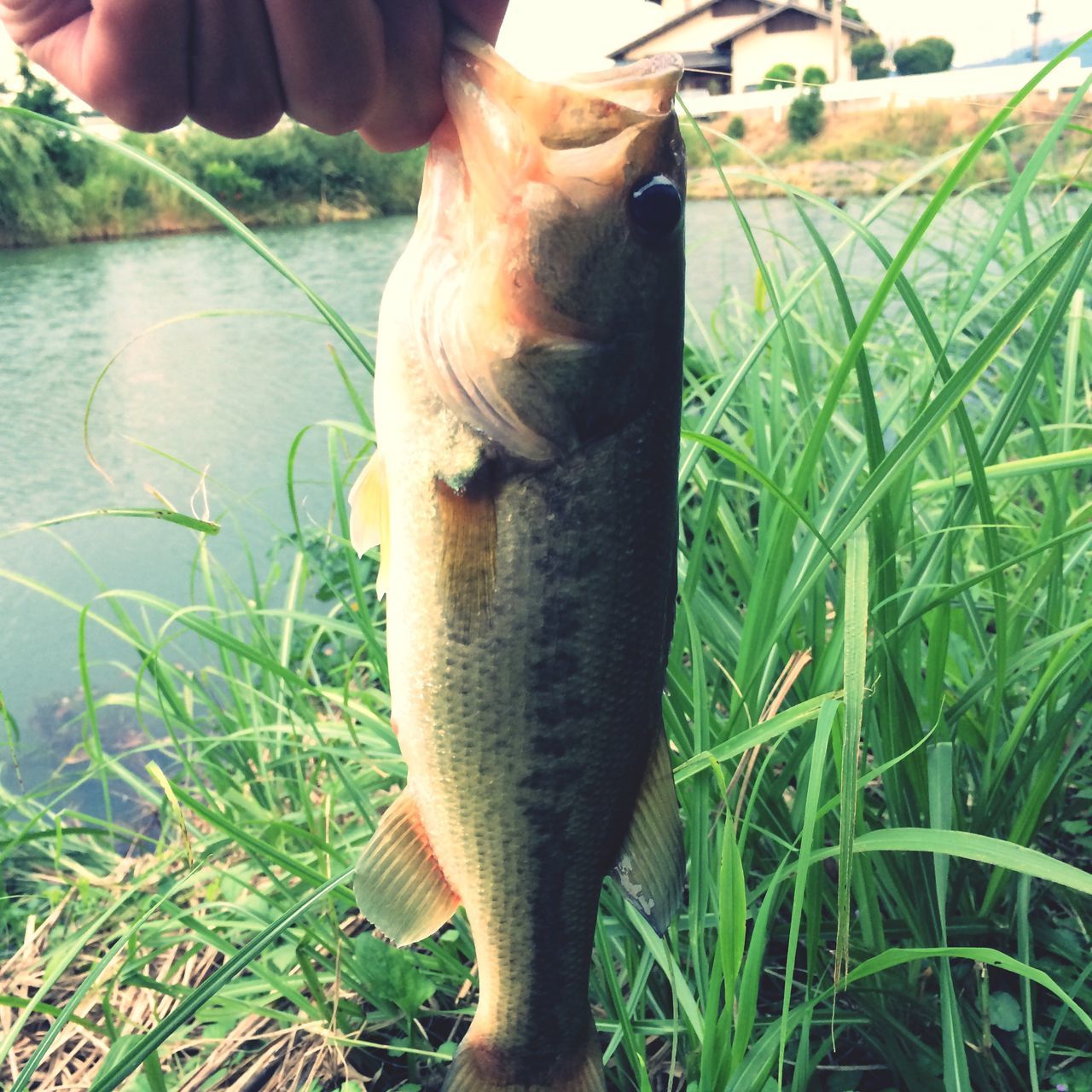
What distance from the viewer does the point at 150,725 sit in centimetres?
307

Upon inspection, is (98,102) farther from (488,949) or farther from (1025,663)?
(1025,663)

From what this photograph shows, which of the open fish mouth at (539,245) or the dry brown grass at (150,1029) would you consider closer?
the open fish mouth at (539,245)

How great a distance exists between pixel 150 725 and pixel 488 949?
241 cm

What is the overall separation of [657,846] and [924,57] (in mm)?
40459

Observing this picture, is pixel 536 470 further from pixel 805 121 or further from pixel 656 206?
pixel 805 121

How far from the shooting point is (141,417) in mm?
5004

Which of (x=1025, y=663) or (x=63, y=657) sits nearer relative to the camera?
(x=1025, y=663)

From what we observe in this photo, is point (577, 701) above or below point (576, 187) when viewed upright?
below

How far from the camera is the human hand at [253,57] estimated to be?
0.77 metres

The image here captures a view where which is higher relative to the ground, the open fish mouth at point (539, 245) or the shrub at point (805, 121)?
the shrub at point (805, 121)

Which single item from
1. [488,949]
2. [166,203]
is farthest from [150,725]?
[166,203]

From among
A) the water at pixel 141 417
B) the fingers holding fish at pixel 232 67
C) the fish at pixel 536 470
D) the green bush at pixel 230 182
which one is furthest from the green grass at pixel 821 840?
the green bush at pixel 230 182

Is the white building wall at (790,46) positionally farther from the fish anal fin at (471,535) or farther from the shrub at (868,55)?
the fish anal fin at (471,535)

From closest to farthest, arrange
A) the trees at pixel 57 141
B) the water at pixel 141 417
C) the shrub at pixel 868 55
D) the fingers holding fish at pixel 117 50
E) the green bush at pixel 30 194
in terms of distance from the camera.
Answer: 1. the fingers holding fish at pixel 117 50
2. the water at pixel 141 417
3. the trees at pixel 57 141
4. the green bush at pixel 30 194
5. the shrub at pixel 868 55
